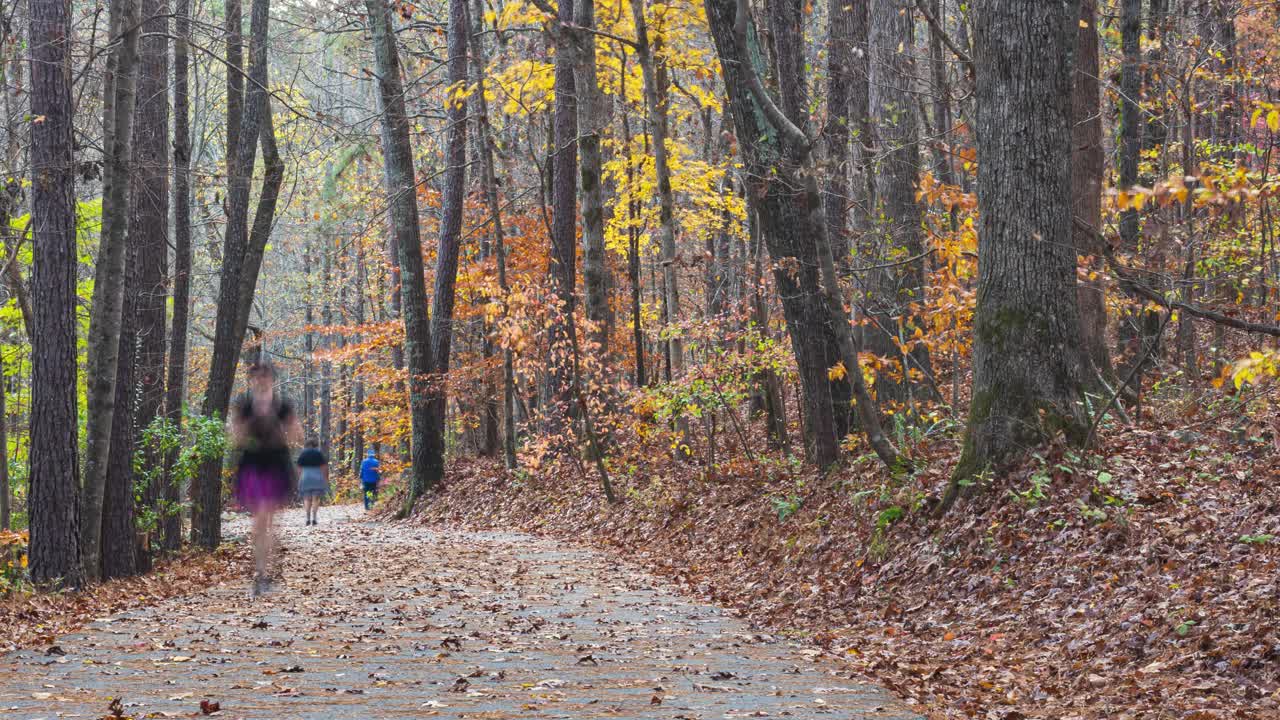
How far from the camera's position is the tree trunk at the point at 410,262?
872 inches

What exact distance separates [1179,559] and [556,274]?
16820mm

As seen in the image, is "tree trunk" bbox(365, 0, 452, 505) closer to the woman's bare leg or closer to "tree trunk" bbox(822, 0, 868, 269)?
"tree trunk" bbox(822, 0, 868, 269)

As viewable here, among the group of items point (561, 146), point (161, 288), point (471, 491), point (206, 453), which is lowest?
point (471, 491)

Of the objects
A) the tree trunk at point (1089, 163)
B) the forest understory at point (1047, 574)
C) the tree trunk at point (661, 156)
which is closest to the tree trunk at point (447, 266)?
the tree trunk at point (661, 156)

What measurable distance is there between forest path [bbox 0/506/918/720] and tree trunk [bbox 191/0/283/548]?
6.13 m

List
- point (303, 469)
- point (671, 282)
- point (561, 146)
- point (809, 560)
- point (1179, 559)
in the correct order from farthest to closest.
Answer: point (303, 469) → point (561, 146) → point (671, 282) → point (809, 560) → point (1179, 559)

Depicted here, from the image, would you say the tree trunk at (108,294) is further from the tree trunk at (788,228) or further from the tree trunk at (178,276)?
the tree trunk at (788,228)

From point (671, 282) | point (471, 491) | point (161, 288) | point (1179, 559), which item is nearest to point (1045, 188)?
point (1179, 559)

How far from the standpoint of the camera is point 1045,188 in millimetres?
9438

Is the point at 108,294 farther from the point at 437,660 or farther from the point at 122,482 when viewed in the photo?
the point at 437,660

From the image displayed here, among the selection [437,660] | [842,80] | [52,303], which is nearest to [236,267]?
[52,303]

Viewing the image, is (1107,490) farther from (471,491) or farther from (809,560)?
(471,491)

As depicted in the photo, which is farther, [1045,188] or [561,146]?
[561,146]

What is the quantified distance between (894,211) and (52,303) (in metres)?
10.4
